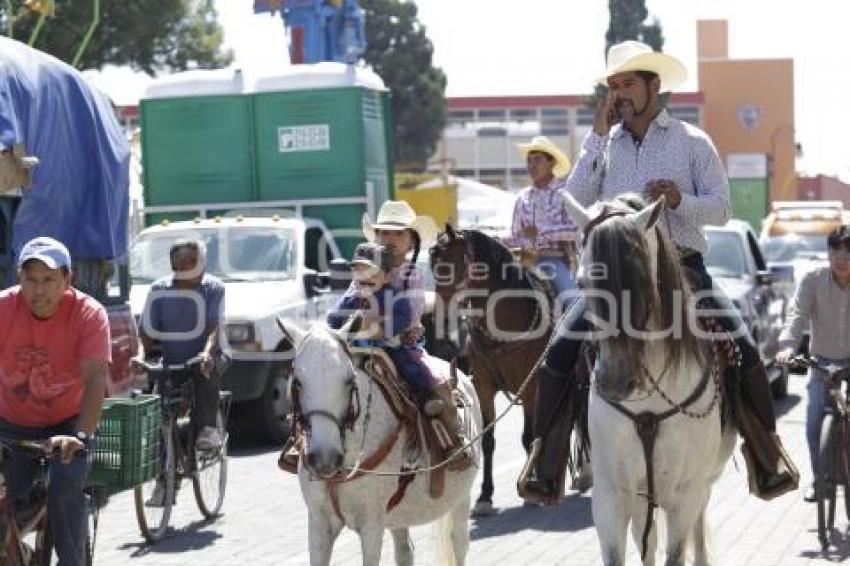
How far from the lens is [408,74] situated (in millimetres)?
88250

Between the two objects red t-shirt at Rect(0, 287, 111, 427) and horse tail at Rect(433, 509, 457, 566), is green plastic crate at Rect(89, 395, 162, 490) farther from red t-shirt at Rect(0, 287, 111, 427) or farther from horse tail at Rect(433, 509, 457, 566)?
horse tail at Rect(433, 509, 457, 566)

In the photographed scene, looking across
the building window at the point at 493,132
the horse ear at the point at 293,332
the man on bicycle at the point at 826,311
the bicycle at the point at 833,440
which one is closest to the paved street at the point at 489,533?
the bicycle at the point at 833,440

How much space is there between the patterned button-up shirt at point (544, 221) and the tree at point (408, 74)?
2717 inches

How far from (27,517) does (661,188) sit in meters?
3.28

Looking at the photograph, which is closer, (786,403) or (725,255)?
(725,255)

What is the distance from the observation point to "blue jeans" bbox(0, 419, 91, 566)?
321 inches

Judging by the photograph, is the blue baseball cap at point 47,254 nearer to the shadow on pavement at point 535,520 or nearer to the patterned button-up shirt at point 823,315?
the shadow on pavement at point 535,520

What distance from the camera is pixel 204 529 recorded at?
13.3 meters

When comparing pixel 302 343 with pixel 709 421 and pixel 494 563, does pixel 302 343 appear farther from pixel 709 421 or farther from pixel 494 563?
pixel 494 563

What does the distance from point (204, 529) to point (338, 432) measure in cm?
552

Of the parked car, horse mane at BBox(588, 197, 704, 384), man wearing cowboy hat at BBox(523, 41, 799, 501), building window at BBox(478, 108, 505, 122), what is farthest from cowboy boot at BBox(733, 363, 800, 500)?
building window at BBox(478, 108, 505, 122)

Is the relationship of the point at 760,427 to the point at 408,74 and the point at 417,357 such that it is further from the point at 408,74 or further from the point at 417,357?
the point at 408,74

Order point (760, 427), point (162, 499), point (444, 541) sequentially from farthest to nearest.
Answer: point (162, 499)
point (444, 541)
point (760, 427)

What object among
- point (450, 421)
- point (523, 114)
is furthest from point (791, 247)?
point (523, 114)
